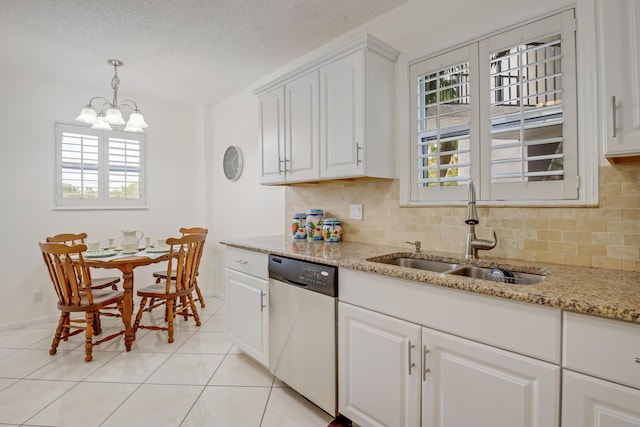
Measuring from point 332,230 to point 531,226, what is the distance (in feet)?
4.05

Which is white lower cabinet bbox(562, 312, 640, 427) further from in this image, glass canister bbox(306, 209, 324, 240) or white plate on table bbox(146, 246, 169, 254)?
white plate on table bbox(146, 246, 169, 254)

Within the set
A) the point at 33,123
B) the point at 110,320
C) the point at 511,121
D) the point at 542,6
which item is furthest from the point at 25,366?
the point at 542,6

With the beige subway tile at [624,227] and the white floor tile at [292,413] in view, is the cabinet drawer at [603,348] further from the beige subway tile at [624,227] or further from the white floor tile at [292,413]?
the white floor tile at [292,413]

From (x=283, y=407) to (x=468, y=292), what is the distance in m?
1.32

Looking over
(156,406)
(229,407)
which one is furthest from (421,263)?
(156,406)

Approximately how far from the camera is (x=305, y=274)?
1.79 metres

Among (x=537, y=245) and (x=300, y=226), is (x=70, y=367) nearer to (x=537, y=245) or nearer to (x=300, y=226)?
(x=300, y=226)

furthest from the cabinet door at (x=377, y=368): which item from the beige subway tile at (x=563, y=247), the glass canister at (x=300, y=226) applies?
the glass canister at (x=300, y=226)

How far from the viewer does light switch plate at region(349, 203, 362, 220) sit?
2348 mm

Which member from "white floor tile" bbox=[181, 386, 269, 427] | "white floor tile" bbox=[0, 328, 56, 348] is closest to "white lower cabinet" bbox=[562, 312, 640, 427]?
"white floor tile" bbox=[181, 386, 269, 427]

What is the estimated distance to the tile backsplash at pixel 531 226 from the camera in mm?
1347

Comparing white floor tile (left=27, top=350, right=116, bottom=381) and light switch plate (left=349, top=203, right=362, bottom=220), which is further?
light switch plate (left=349, top=203, right=362, bottom=220)

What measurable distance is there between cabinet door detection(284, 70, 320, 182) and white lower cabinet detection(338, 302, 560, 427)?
3.49ft

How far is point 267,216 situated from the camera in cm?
323
